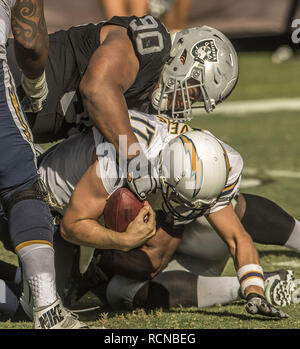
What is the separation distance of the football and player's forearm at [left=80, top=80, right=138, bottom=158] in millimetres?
239

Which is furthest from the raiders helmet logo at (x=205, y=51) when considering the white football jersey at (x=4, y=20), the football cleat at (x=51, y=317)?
the football cleat at (x=51, y=317)

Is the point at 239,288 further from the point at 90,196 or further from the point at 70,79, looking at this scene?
the point at 70,79

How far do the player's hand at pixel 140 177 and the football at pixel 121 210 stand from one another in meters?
0.04

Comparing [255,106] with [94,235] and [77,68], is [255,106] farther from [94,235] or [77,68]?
[94,235]

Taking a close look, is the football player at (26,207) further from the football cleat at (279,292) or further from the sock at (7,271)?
the football cleat at (279,292)

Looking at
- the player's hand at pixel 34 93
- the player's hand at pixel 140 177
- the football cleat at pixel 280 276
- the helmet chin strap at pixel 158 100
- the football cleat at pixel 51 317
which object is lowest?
the football cleat at pixel 280 276

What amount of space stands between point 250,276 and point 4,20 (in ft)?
5.31

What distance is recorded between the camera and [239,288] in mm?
4125

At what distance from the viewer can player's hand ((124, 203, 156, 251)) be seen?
3.73 meters

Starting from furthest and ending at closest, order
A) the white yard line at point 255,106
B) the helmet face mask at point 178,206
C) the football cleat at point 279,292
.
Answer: the white yard line at point 255,106 < the football cleat at point 279,292 < the helmet face mask at point 178,206

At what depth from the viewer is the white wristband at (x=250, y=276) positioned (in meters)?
3.82

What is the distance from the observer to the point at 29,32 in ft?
13.1

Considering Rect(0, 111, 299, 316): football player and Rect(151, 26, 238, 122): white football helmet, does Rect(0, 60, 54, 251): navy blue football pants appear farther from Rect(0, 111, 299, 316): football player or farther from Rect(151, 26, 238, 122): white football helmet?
Rect(151, 26, 238, 122): white football helmet

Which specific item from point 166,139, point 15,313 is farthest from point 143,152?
point 15,313
